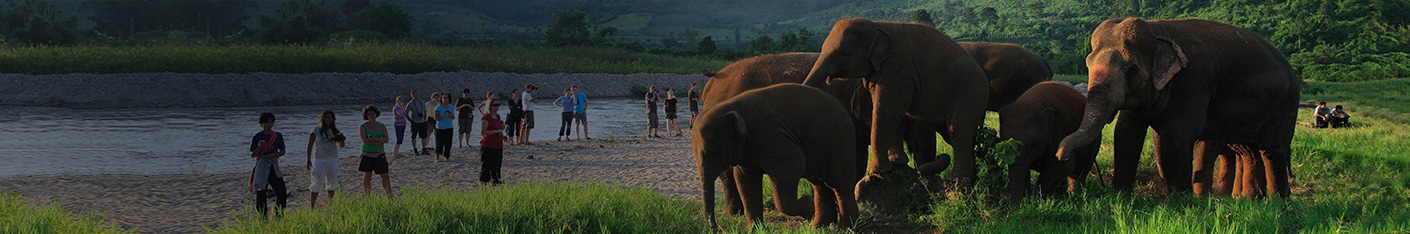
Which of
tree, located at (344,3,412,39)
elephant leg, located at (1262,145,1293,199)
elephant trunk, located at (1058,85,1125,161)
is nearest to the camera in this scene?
elephant trunk, located at (1058,85,1125,161)

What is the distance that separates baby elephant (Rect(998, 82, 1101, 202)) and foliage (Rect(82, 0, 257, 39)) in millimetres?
88421

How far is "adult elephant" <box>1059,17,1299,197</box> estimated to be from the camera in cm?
617

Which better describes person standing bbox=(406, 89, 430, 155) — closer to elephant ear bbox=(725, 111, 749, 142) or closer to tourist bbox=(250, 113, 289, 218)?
tourist bbox=(250, 113, 289, 218)

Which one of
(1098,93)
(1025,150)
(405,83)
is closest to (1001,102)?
(1025,150)

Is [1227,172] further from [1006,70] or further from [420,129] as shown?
[420,129]

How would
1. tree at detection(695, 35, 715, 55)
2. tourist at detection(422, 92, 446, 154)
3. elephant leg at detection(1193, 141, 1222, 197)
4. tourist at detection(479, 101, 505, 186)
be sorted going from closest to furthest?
elephant leg at detection(1193, 141, 1222, 197) → tourist at detection(479, 101, 505, 186) → tourist at detection(422, 92, 446, 154) → tree at detection(695, 35, 715, 55)

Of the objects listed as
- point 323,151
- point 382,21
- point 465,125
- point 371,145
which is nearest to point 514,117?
point 465,125

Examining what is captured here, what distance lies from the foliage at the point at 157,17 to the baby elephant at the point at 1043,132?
290ft

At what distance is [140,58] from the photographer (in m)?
38.4

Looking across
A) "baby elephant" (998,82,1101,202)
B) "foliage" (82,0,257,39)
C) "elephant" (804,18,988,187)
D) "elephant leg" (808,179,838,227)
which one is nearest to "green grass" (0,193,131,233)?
"elephant leg" (808,179,838,227)

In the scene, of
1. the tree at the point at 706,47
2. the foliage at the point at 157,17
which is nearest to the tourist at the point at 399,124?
the tree at the point at 706,47

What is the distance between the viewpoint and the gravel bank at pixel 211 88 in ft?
112

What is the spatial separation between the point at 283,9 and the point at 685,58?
51467mm

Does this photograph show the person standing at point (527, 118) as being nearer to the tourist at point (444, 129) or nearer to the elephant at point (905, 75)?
the tourist at point (444, 129)
